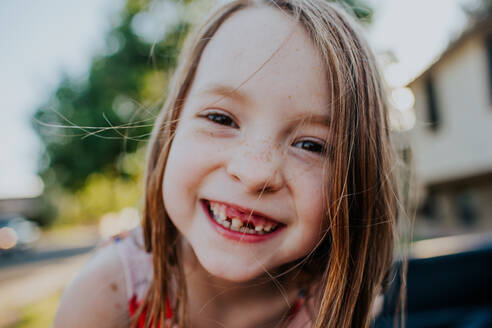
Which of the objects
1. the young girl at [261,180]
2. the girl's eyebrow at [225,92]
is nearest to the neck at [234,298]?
the young girl at [261,180]

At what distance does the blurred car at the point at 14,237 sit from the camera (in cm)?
1329

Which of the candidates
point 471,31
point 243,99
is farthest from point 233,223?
point 471,31

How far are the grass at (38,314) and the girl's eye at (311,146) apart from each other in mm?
3704

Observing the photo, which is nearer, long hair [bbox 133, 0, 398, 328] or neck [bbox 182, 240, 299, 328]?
long hair [bbox 133, 0, 398, 328]

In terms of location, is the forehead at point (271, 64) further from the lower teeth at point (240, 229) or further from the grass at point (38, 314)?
the grass at point (38, 314)

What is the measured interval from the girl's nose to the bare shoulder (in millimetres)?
692

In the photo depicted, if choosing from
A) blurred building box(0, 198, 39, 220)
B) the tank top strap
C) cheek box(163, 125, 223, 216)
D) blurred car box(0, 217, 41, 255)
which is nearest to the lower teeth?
cheek box(163, 125, 223, 216)

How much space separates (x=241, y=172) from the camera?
3.28 feet

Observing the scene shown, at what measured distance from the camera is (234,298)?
55.4 inches

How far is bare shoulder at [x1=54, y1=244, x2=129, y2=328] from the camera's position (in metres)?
1.24

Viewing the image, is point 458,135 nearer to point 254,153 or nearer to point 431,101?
point 431,101

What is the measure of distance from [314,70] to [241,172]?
371 millimetres

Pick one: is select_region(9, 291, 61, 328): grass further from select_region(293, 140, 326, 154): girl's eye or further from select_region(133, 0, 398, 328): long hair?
select_region(293, 140, 326, 154): girl's eye

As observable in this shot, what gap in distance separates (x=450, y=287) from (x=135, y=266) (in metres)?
2.11
